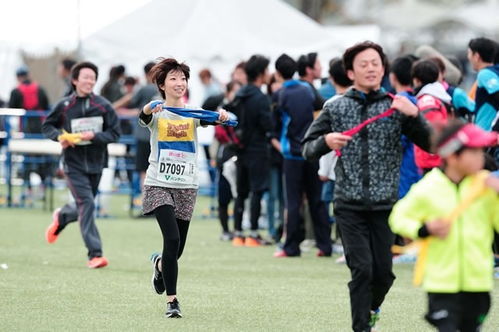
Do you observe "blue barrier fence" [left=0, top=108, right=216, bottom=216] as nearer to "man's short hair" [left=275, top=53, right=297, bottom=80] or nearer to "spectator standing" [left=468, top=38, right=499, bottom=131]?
"man's short hair" [left=275, top=53, right=297, bottom=80]

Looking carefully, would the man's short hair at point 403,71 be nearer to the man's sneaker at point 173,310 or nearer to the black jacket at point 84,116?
the black jacket at point 84,116

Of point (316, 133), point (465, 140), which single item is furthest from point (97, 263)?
point (465, 140)

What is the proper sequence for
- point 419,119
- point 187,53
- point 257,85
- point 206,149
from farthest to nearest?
point 187,53
point 206,149
point 257,85
point 419,119

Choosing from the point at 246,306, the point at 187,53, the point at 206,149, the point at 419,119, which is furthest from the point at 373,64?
the point at 187,53

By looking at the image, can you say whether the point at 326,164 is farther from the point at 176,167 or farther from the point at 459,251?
the point at 459,251

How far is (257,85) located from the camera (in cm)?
1452

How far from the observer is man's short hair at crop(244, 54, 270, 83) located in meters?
14.3

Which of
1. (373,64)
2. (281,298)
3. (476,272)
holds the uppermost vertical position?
(373,64)

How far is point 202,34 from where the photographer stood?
22.2 metres

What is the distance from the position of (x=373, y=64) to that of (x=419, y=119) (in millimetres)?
467

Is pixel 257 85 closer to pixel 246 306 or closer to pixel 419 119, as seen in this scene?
pixel 246 306

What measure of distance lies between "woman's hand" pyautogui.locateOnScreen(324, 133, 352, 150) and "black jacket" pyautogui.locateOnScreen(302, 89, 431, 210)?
0.11m

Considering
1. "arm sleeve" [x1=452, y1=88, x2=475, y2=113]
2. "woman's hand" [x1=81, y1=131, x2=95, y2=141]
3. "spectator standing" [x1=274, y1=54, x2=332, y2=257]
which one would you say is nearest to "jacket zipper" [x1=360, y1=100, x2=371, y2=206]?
"arm sleeve" [x1=452, y1=88, x2=475, y2=113]

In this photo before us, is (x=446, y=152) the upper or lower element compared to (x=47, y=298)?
upper
